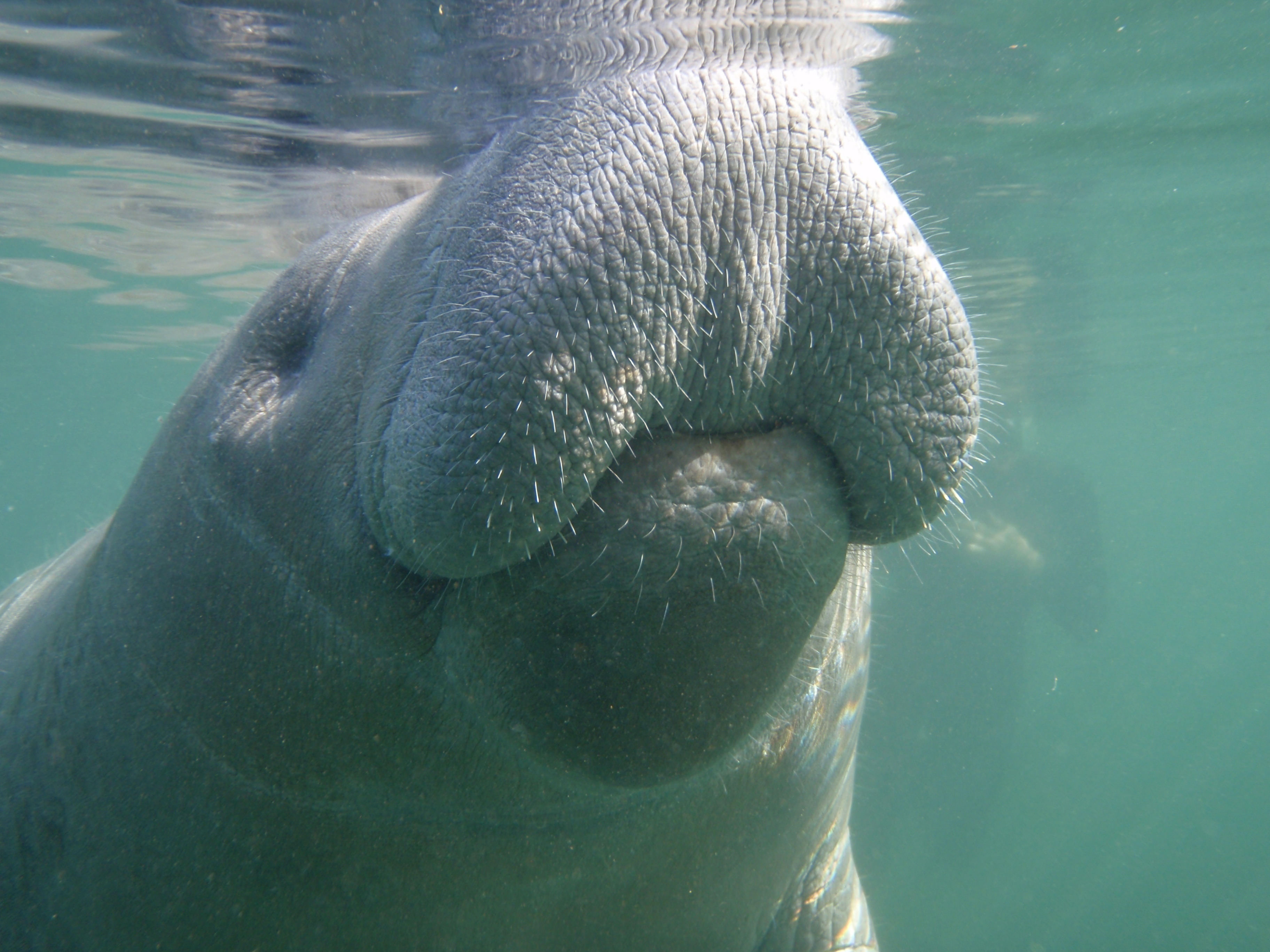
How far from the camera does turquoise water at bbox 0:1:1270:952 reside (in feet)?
30.1

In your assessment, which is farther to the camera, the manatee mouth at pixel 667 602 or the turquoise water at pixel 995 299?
A: the turquoise water at pixel 995 299

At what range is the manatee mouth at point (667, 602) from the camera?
139 centimetres

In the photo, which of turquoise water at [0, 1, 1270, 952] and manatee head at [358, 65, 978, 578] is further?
turquoise water at [0, 1, 1270, 952]

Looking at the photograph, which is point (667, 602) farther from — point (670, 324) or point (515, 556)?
point (670, 324)

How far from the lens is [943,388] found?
1.53 meters

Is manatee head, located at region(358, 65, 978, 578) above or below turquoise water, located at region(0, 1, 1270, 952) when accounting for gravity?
above

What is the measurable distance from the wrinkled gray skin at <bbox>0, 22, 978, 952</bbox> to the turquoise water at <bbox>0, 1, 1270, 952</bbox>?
2.50 feet

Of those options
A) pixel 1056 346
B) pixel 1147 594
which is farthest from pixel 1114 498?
pixel 1147 594

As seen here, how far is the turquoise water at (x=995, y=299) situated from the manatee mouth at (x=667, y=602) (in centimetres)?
74

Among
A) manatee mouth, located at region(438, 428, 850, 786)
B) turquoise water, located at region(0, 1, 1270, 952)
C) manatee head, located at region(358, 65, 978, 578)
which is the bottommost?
turquoise water, located at region(0, 1, 1270, 952)

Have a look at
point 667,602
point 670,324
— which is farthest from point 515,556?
point 670,324

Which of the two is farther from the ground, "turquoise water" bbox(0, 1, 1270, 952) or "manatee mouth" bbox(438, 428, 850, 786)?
"manatee mouth" bbox(438, 428, 850, 786)

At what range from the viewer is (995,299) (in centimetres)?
1786

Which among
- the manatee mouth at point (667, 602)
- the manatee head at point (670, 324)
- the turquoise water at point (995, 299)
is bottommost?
the turquoise water at point (995, 299)
